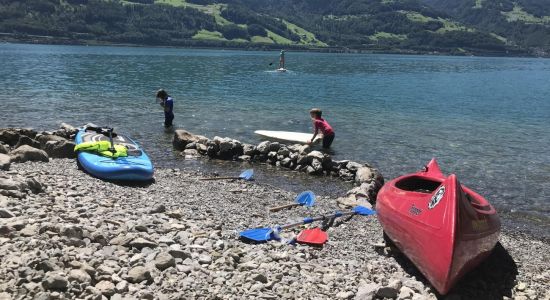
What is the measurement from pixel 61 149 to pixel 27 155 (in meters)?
1.52

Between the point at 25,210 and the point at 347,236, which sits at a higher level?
the point at 25,210

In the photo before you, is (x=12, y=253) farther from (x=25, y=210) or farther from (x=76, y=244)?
(x=25, y=210)

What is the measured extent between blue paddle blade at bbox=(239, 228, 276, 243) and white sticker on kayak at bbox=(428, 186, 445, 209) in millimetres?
3389

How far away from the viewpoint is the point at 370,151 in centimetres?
2284

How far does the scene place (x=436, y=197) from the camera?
31.4 feet

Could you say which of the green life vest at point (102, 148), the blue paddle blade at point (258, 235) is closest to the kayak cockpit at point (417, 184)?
the blue paddle blade at point (258, 235)

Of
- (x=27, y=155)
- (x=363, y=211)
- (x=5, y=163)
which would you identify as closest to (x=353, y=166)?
(x=363, y=211)

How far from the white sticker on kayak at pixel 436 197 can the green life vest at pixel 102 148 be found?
1019 centimetres

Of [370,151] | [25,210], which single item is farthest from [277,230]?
[370,151]

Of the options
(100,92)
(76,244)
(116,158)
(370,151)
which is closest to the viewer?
(76,244)

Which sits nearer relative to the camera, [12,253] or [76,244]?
[12,253]

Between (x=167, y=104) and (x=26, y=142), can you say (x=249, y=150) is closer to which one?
(x=167, y=104)

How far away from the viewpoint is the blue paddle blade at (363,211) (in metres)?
13.4

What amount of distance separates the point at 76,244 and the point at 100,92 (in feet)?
121
